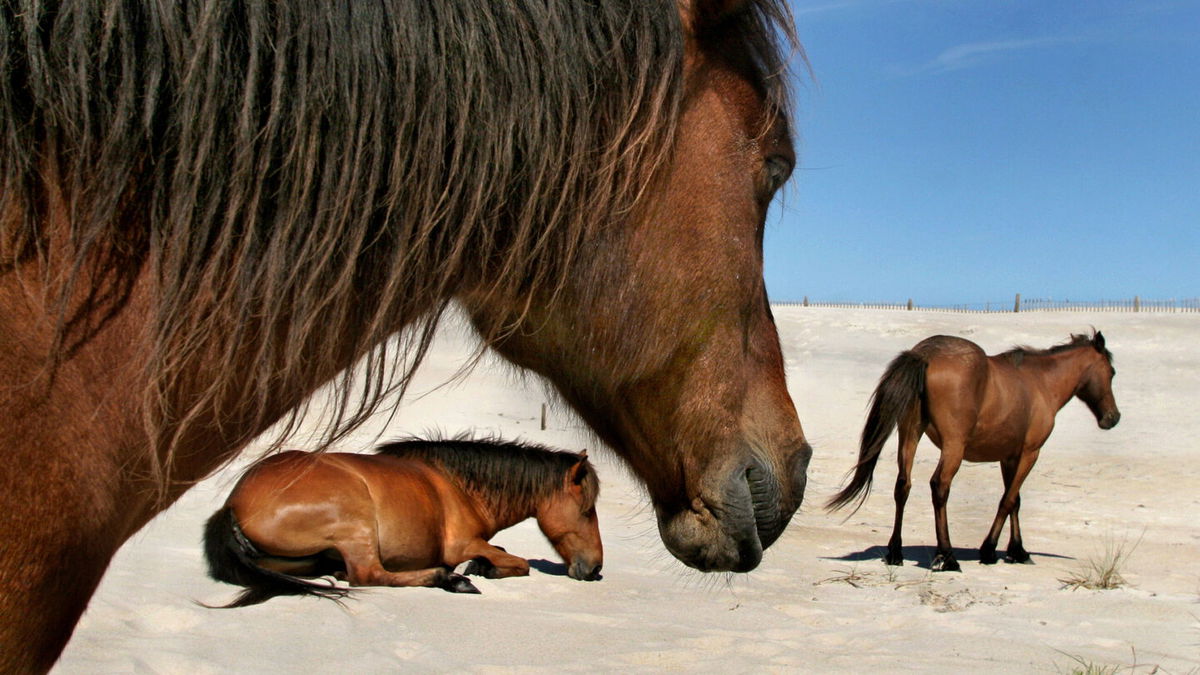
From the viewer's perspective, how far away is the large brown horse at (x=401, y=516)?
533 cm

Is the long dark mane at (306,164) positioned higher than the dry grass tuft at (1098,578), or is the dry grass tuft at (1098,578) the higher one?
the long dark mane at (306,164)

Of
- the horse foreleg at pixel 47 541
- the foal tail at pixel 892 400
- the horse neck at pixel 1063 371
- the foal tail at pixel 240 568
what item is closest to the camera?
the horse foreleg at pixel 47 541

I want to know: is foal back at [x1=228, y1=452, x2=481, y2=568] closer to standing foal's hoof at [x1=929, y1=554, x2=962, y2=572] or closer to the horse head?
the horse head

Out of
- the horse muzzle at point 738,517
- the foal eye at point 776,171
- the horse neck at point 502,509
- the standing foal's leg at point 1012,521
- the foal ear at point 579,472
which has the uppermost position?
the foal eye at point 776,171

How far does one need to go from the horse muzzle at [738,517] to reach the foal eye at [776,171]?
48cm

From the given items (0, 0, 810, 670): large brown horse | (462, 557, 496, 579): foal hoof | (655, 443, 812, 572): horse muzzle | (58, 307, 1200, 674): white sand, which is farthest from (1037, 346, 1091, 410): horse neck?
(0, 0, 810, 670): large brown horse

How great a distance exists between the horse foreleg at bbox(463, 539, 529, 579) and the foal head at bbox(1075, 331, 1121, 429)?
7.60 m

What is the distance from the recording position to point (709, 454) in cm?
153

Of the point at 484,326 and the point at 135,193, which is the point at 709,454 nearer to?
the point at 484,326

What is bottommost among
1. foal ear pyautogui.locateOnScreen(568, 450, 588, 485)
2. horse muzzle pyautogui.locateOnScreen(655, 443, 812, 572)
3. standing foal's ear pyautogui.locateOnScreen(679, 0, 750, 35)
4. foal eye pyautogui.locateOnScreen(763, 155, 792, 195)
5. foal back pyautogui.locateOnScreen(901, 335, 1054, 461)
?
foal ear pyautogui.locateOnScreen(568, 450, 588, 485)

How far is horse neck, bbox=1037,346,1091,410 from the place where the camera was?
33.3ft

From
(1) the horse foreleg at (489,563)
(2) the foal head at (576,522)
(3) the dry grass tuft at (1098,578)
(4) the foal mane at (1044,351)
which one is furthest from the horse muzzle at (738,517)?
(4) the foal mane at (1044,351)

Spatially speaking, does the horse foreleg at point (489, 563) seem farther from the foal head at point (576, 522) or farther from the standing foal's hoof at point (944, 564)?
the standing foal's hoof at point (944, 564)

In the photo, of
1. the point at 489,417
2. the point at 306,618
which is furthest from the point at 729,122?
the point at 489,417
